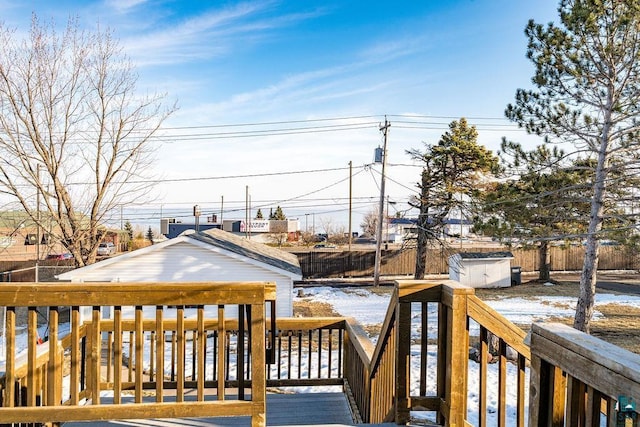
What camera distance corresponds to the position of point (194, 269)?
12289 millimetres

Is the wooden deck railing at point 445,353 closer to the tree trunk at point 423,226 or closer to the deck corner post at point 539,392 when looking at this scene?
the deck corner post at point 539,392

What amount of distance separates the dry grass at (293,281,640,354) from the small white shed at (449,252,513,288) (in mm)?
604

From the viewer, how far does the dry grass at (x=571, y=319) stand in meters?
11.5

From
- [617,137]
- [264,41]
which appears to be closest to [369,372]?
[617,137]

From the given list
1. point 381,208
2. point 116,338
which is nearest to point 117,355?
point 116,338

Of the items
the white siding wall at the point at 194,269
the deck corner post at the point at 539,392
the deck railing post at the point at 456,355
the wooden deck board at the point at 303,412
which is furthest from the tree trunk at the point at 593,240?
the deck corner post at the point at 539,392

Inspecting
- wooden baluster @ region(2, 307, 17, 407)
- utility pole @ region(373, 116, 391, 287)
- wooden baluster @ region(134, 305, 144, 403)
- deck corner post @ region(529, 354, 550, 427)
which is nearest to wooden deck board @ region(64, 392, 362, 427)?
wooden baluster @ region(134, 305, 144, 403)

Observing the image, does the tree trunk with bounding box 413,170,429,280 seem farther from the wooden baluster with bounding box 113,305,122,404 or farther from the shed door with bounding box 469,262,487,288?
the wooden baluster with bounding box 113,305,122,404

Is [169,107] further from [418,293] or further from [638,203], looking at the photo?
[638,203]

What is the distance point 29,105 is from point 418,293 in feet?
38.4

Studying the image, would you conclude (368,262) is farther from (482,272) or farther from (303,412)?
(303,412)

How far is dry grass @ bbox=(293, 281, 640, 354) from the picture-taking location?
11516 millimetres

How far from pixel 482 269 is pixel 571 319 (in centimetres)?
755

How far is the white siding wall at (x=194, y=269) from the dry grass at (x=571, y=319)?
2.15 metres
